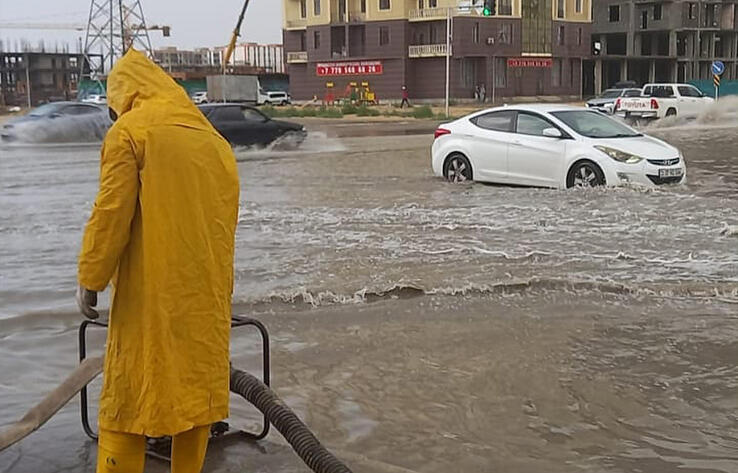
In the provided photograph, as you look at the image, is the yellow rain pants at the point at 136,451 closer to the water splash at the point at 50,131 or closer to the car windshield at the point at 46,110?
the water splash at the point at 50,131

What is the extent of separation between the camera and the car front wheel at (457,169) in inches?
615

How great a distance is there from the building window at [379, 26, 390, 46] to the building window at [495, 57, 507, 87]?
8003 millimetres

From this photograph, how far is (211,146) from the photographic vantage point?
3.44 metres

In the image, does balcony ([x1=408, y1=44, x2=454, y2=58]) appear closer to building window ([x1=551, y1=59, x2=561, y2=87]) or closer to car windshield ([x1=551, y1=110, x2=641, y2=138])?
building window ([x1=551, y1=59, x2=561, y2=87])

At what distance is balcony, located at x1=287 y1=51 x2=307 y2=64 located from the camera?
72.6 m

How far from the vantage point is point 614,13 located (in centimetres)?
8225

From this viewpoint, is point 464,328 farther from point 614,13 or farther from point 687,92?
point 614,13

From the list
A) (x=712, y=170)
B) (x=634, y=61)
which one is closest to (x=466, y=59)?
(x=634, y=61)

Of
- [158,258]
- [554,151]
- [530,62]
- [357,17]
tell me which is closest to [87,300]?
[158,258]

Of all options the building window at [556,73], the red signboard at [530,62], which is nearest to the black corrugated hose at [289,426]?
the red signboard at [530,62]

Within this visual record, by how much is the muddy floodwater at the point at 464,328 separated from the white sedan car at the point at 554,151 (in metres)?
0.47

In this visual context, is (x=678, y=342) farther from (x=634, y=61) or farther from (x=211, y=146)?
(x=634, y=61)

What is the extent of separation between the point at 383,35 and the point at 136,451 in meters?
65.6

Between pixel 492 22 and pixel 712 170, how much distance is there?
159 feet
